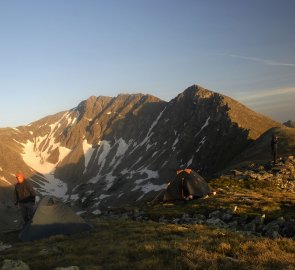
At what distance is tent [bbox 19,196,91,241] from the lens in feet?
71.4

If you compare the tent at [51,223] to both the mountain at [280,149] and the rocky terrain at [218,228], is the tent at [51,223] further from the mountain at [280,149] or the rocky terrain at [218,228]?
the mountain at [280,149]

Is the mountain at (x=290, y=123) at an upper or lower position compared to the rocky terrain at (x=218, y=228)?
upper

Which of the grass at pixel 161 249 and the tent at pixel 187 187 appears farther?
the tent at pixel 187 187

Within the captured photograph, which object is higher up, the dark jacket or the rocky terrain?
the dark jacket

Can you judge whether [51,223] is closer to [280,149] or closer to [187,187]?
Result: [187,187]

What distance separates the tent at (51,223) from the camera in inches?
856

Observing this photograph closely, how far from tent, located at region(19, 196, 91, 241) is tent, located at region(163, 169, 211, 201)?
504 inches

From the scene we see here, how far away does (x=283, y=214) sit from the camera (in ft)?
75.2

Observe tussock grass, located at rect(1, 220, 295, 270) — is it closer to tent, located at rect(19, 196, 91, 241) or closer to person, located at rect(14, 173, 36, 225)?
tent, located at rect(19, 196, 91, 241)

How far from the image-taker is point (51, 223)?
2206 cm

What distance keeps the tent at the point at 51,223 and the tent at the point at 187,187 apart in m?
12.8

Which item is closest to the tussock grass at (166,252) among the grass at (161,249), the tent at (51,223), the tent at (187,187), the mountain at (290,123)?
the grass at (161,249)

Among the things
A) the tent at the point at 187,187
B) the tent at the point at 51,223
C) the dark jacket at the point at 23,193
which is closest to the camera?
the tent at the point at 51,223

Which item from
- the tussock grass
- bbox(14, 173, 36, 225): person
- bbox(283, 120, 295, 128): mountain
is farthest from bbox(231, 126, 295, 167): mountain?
bbox(283, 120, 295, 128): mountain
